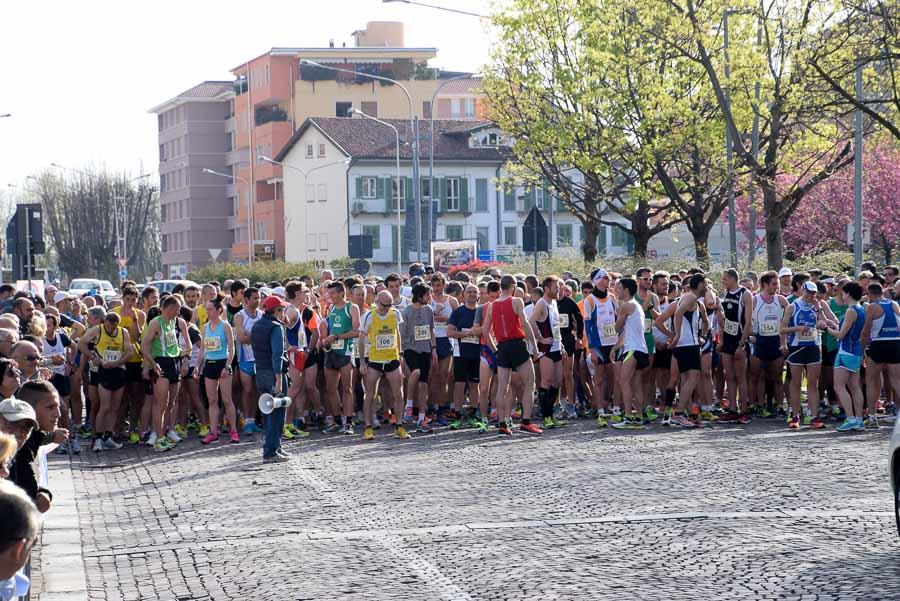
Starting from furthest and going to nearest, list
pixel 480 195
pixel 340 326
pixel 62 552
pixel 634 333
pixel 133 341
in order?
pixel 480 195, pixel 340 326, pixel 634 333, pixel 133 341, pixel 62 552

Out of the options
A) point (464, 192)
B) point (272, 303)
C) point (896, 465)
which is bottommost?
point (896, 465)

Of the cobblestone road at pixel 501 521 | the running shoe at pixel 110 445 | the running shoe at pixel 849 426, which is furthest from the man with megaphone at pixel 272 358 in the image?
the running shoe at pixel 849 426

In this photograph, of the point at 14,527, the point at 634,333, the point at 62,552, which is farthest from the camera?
the point at 634,333

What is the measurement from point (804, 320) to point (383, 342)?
509cm

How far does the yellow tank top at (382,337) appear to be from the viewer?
57.6ft

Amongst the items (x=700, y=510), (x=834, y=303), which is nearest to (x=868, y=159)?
(x=834, y=303)

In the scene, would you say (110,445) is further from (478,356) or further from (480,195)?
(480,195)

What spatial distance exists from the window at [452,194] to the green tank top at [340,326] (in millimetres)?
74400

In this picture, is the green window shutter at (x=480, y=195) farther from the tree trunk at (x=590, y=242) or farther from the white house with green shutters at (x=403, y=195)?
the tree trunk at (x=590, y=242)

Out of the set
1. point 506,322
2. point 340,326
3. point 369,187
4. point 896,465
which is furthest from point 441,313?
point 369,187

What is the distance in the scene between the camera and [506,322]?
1734cm

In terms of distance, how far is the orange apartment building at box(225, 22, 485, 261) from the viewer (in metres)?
105

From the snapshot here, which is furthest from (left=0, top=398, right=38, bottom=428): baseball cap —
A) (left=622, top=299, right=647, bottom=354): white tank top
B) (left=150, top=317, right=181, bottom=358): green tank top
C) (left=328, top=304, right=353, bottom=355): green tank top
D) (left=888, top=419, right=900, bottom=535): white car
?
(left=622, top=299, right=647, bottom=354): white tank top

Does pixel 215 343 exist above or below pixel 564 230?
below
